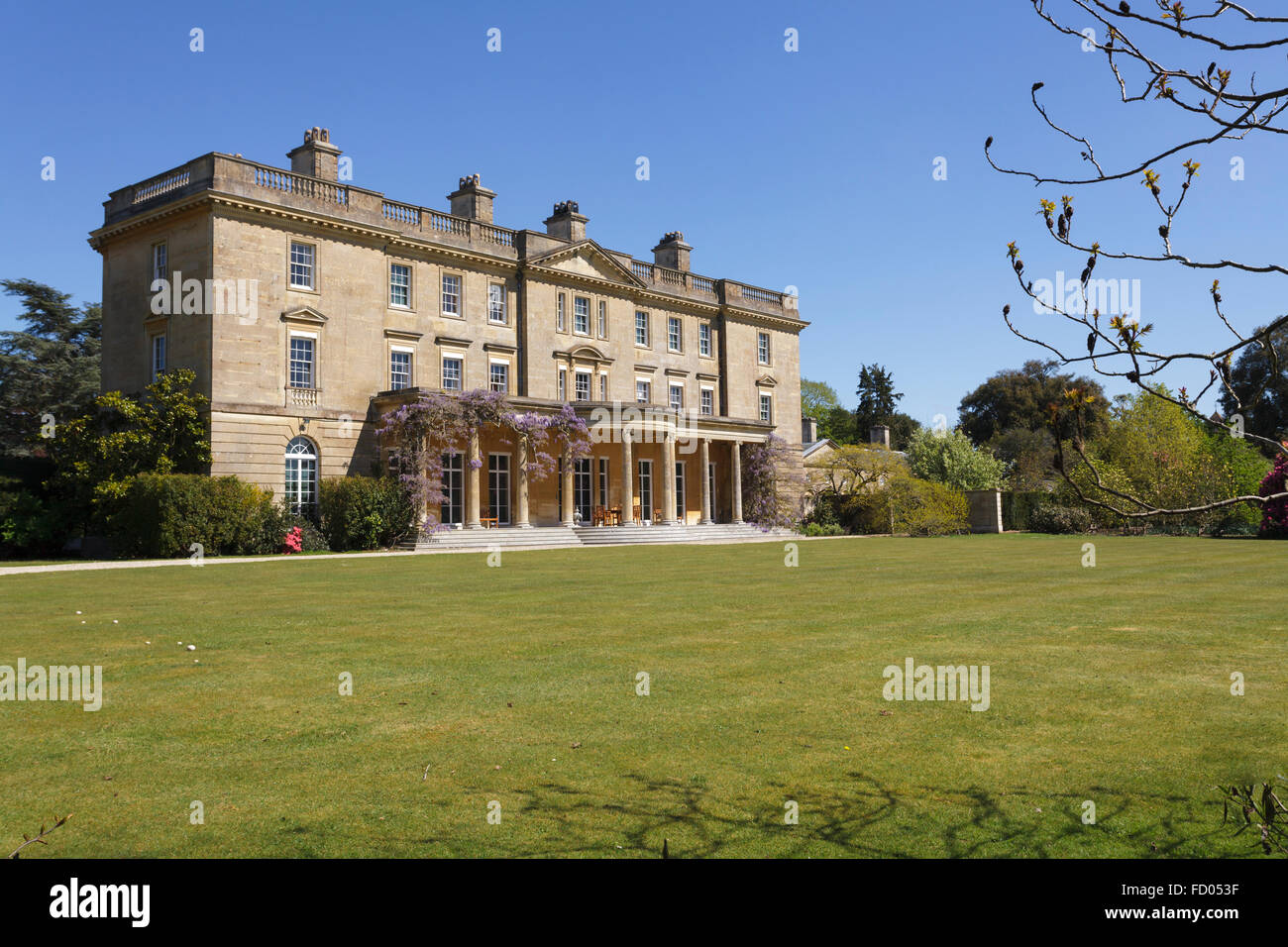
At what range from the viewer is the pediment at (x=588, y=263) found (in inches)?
1599

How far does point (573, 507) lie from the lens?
4000 cm

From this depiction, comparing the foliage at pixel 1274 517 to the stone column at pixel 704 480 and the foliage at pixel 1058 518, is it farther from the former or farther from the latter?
the stone column at pixel 704 480

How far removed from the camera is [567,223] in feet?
140

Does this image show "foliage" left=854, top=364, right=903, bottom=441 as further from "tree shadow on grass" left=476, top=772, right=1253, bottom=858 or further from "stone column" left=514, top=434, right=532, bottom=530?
"tree shadow on grass" left=476, top=772, right=1253, bottom=858

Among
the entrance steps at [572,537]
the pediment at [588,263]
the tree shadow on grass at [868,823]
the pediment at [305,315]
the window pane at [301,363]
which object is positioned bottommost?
the tree shadow on grass at [868,823]

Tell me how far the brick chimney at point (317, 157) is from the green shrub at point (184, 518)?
501 inches

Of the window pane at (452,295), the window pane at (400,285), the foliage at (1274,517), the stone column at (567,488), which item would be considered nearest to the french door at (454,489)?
the stone column at (567,488)

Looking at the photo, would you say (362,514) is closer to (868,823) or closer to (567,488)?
(567,488)

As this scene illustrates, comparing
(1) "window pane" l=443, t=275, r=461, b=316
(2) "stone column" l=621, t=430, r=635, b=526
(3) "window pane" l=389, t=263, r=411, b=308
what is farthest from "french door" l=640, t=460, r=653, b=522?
(3) "window pane" l=389, t=263, r=411, b=308

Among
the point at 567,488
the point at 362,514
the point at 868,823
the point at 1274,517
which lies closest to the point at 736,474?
the point at 567,488

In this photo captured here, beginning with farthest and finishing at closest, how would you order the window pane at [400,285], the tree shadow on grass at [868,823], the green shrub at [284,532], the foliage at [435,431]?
the window pane at [400,285], the foliage at [435,431], the green shrub at [284,532], the tree shadow on grass at [868,823]

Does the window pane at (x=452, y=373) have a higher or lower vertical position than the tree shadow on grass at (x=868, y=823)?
higher

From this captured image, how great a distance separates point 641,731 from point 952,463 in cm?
5052
